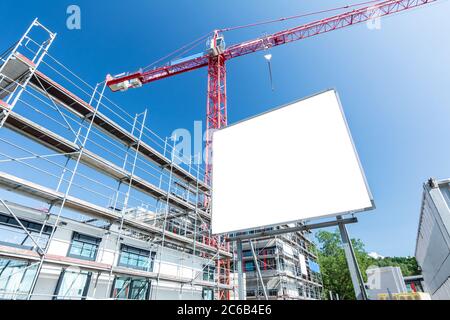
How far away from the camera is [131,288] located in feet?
41.3

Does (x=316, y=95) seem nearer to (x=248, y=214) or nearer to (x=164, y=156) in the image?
(x=248, y=214)

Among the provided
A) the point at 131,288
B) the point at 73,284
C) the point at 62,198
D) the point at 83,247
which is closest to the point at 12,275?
the point at 73,284

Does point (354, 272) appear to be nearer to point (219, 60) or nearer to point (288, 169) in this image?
point (288, 169)

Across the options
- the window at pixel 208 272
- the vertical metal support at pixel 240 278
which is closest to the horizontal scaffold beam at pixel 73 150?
the window at pixel 208 272

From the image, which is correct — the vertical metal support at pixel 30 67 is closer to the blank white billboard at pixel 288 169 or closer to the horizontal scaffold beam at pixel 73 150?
the horizontal scaffold beam at pixel 73 150

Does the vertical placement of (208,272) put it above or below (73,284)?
above

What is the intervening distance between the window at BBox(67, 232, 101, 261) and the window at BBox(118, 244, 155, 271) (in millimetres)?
1511

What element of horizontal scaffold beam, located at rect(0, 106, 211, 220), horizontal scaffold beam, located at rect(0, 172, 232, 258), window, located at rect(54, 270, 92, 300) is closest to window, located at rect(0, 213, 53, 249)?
horizontal scaffold beam, located at rect(0, 172, 232, 258)

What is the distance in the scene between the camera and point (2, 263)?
28.0 feet

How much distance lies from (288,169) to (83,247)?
11.4m

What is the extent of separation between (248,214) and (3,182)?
898 cm

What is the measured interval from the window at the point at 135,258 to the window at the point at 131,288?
695 millimetres

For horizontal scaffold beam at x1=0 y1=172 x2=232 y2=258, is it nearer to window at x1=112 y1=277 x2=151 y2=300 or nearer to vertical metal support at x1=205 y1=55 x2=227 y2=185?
window at x1=112 y1=277 x2=151 y2=300
